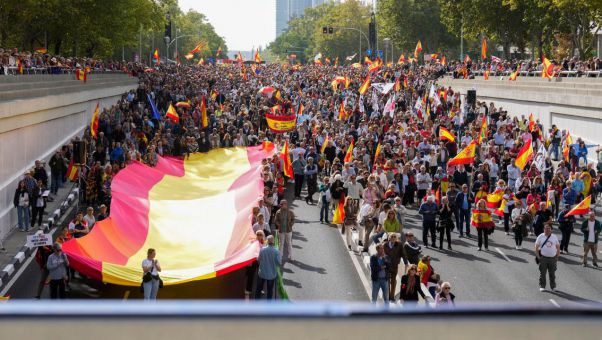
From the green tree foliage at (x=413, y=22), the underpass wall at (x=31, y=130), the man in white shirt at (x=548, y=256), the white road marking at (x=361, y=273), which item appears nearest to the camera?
the white road marking at (x=361, y=273)

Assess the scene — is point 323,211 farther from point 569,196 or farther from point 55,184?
point 55,184

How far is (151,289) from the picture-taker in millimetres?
14141

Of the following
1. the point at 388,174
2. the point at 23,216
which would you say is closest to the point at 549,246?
the point at 388,174

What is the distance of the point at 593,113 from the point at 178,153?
15.0 metres

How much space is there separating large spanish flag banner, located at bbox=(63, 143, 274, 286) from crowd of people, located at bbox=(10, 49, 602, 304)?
0.48 meters

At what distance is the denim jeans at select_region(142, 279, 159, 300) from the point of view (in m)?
14.1

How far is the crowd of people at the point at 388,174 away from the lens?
17.5 m

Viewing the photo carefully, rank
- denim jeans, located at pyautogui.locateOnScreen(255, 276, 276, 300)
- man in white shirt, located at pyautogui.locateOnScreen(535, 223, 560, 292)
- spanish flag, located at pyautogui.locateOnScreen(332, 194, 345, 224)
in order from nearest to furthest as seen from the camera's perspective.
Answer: denim jeans, located at pyautogui.locateOnScreen(255, 276, 276, 300) → man in white shirt, located at pyautogui.locateOnScreen(535, 223, 560, 292) → spanish flag, located at pyautogui.locateOnScreen(332, 194, 345, 224)

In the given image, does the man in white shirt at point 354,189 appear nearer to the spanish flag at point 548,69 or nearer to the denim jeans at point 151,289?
the denim jeans at point 151,289

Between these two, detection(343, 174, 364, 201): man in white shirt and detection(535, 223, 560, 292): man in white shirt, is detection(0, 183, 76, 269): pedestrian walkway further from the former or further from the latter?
detection(535, 223, 560, 292): man in white shirt

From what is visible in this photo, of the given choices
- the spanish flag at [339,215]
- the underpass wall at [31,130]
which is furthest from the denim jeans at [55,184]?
the spanish flag at [339,215]

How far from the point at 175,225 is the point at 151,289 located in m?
5.44

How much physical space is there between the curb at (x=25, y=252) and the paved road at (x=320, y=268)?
461 centimetres

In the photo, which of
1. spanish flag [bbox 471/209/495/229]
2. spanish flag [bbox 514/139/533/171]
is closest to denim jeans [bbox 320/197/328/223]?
spanish flag [bbox 471/209/495/229]
